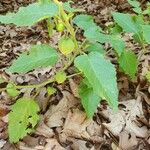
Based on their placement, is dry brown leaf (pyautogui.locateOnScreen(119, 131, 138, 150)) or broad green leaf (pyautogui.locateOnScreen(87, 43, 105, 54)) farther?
broad green leaf (pyautogui.locateOnScreen(87, 43, 105, 54))

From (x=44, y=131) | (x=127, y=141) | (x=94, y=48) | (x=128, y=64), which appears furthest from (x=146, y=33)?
(x=44, y=131)

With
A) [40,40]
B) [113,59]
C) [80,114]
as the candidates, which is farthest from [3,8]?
[80,114]

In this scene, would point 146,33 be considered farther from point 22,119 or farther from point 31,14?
point 22,119

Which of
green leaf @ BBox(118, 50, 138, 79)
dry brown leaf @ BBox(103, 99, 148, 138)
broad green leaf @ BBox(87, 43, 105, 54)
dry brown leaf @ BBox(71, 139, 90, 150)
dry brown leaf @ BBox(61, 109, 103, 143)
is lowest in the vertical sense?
dry brown leaf @ BBox(71, 139, 90, 150)

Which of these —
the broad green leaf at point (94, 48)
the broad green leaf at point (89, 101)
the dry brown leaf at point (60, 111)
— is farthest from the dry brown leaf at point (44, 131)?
the broad green leaf at point (94, 48)

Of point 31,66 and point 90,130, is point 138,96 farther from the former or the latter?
point 31,66

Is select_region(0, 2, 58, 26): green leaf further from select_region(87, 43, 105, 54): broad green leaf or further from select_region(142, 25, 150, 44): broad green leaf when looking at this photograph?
select_region(142, 25, 150, 44): broad green leaf

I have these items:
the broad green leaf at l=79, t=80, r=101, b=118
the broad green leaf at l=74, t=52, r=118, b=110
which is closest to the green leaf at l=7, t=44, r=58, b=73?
the broad green leaf at l=74, t=52, r=118, b=110
